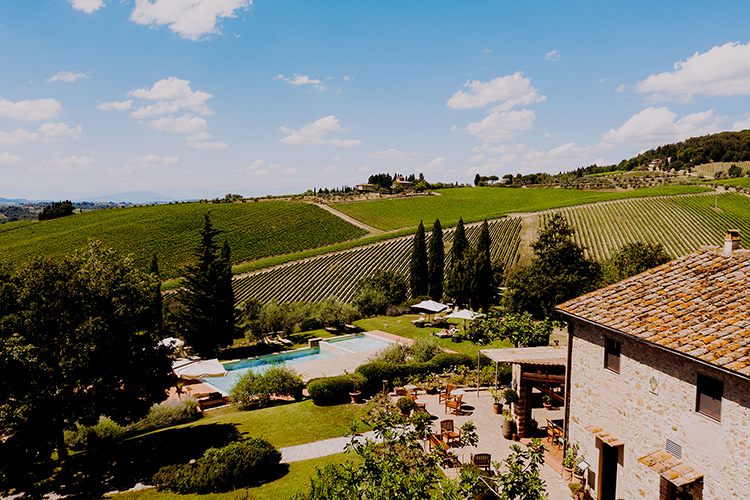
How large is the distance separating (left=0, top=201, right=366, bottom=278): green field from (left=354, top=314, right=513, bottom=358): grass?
102ft

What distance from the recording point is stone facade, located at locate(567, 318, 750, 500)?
26.0ft

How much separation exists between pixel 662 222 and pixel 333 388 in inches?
2557

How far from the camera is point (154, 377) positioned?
52.1 ft

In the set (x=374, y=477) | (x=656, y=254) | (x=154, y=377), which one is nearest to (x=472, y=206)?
(x=656, y=254)

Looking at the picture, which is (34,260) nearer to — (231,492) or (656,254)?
(231,492)

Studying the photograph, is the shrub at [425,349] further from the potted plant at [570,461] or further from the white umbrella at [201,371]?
the potted plant at [570,461]

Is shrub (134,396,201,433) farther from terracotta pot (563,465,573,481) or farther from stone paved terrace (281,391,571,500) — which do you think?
terracotta pot (563,465,573,481)

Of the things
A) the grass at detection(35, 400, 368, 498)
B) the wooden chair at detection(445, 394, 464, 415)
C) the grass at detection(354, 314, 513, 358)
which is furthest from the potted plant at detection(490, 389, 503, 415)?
the grass at detection(354, 314, 513, 358)

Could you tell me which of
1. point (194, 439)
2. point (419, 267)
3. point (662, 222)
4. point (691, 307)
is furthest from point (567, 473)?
point (662, 222)

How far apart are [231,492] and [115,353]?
6.58 meters

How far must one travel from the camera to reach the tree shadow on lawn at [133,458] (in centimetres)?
1336

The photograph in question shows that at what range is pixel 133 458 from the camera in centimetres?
1506

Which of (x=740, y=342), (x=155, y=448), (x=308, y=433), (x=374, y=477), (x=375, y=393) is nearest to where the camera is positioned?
(x=374, y=477)

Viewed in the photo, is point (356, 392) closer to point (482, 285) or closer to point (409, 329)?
point (409, 329)
